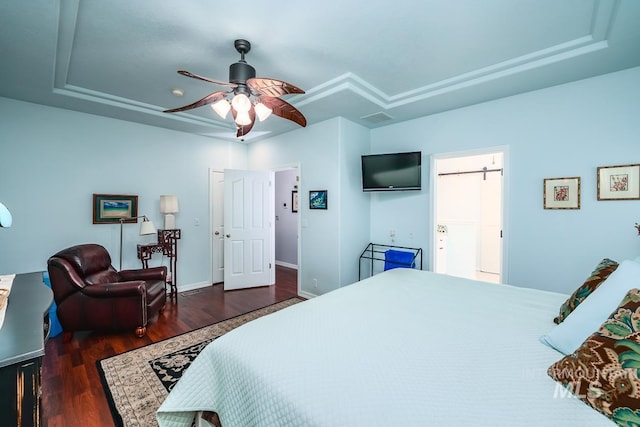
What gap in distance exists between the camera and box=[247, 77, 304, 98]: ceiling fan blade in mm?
1891

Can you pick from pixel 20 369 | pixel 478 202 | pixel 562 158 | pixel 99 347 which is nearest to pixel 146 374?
pixel 99 347

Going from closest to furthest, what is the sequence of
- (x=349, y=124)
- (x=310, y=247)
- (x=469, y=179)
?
1. (x=349, y=124)
2. (x=310, y=247)
3. (x=469, y=179)

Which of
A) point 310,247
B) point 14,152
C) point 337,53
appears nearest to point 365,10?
point 337,53

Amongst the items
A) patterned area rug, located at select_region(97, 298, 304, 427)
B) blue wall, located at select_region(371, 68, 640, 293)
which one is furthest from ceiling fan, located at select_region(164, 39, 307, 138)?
blue wall, located at select_region(371, 68, 640, 293)

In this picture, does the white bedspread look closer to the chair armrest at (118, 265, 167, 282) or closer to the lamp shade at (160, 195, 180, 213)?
the chair armrest at (118, 265, 167, 282)

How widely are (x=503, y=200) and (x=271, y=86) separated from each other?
112 inches

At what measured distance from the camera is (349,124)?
390 cm

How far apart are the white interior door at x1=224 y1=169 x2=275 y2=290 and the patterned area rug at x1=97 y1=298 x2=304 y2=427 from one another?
1620 millimetres

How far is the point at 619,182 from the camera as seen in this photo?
252 centimetres

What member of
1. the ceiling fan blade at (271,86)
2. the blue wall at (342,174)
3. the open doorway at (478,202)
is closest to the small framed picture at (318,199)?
the blue wall at (342,174)

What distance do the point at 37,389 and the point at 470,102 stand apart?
13.6 ft

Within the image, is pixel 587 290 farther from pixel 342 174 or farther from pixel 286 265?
pixel 286 265

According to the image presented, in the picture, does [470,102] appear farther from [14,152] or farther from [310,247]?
[14,152]

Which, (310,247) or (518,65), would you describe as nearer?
(518,65)
